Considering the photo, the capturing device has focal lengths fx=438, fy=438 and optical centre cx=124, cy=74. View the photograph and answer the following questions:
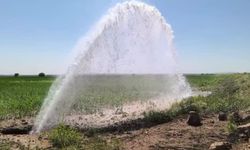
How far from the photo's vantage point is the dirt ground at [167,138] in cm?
1306

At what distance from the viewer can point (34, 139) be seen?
15141 millimetres

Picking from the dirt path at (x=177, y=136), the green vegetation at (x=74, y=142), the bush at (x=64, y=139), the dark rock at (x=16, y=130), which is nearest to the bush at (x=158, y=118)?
the dirt path at (x=177, y=136)

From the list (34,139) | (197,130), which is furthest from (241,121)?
(34,139)

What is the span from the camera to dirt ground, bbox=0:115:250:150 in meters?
13.1

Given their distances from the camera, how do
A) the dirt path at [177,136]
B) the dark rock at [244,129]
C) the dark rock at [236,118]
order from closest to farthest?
the dirt path at [177,136], the dark rock at [244,129], the dark rock at [236,118]

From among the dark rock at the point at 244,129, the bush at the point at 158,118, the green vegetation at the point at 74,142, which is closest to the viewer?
the green vegetation at the point at 74,142

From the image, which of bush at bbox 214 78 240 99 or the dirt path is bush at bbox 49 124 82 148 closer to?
the dirt path

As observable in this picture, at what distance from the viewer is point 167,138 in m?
14.2

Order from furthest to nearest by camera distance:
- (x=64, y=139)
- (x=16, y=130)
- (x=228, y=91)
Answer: (x=228, y=91), (x=16, y=130), (x=64, y=139)

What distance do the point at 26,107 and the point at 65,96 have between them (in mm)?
5110

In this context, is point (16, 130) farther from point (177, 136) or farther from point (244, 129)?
point (244, 129)

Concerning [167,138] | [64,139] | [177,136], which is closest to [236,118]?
[177,136]

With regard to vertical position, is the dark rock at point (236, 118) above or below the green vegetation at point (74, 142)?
above

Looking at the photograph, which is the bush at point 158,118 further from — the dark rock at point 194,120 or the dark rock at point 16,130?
the dark rock at point 16,130
